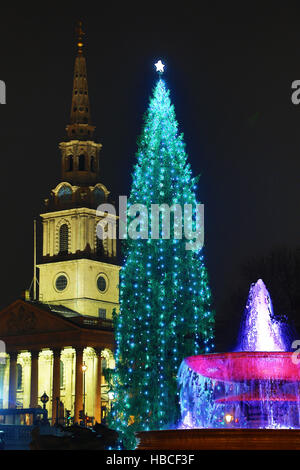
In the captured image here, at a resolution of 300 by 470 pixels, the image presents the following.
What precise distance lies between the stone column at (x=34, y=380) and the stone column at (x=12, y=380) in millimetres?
2527

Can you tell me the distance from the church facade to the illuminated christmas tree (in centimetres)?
5323

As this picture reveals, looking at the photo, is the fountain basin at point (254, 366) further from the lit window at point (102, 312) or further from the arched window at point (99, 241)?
the arched window at point (99, 241)

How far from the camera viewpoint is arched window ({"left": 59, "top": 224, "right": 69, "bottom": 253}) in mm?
102750

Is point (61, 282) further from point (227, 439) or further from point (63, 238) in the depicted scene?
point (227, 439)

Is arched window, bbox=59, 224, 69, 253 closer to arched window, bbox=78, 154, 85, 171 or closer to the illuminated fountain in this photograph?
arched window, bbox=78, 154, 85, 171

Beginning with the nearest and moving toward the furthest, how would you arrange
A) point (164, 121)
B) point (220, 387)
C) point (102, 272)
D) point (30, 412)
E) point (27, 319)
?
point (220, 387)
point (164, 121)
point (30, 412)
point (27, 319)
point (102, 272)

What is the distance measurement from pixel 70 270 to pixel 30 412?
30.1m

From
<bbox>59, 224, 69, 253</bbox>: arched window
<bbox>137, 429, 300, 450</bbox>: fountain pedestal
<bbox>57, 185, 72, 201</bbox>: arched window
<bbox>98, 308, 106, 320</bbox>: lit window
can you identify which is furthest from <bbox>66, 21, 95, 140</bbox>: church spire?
<bbox>137, 429, 300, 450</bbox>: fountain pedestal

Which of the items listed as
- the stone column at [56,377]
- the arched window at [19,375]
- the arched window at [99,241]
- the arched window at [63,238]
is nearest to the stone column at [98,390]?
the stone column at [56,377]

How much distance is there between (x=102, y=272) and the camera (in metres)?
103

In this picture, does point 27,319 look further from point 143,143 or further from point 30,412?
point 143,143
